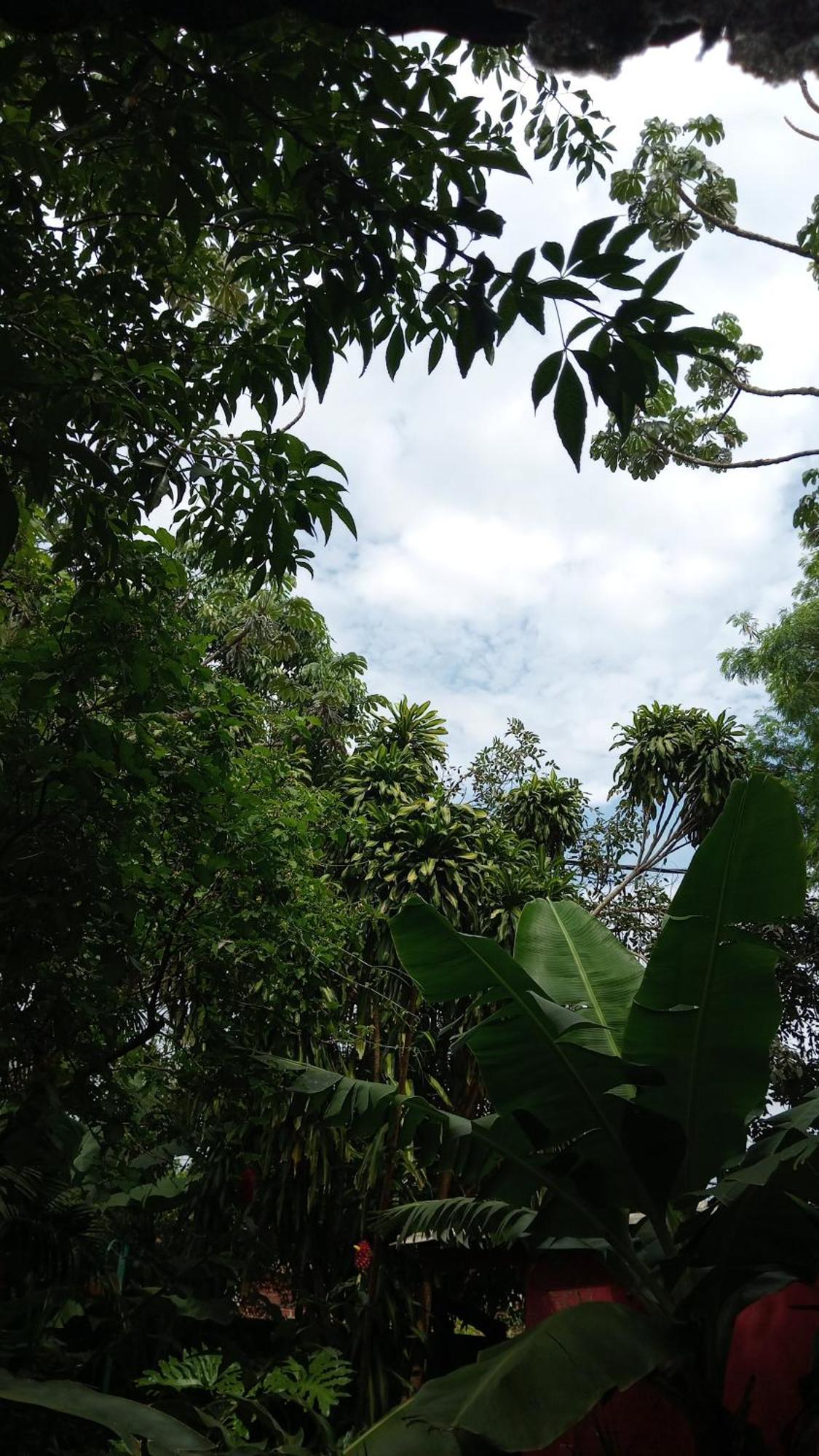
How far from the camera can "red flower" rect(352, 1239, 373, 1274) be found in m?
7.03

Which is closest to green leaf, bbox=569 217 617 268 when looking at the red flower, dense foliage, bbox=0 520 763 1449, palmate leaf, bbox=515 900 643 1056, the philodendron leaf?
dense foliage, bbox=0 520 763 1449

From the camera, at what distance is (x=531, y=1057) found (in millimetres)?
3195

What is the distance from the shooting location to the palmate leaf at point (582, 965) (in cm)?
394

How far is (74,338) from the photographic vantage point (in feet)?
7.61

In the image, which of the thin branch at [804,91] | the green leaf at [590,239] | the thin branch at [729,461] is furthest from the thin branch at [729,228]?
the green leaf at [590,239]

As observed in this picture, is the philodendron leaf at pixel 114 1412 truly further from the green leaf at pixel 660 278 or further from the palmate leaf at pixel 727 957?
the green leaf at pixel 660 278

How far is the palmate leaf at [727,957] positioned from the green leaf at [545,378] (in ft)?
6.71

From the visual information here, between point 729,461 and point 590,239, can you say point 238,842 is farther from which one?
point 729,461

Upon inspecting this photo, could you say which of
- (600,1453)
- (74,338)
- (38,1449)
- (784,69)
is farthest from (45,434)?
(600,1453)

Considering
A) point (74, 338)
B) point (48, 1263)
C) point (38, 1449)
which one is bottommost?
point (38, 1449)

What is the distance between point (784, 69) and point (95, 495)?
164 centimetres

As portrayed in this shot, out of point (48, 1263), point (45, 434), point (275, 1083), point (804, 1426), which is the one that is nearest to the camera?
point (45, 434)

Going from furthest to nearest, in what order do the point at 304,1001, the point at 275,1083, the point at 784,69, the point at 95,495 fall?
the point at 304,1001
the point at 275,1083
the point at 95,495
the point at 784,69

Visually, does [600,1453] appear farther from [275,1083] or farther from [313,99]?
[313,99]
